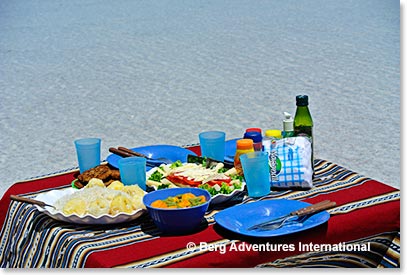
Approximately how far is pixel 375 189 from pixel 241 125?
8.15ft

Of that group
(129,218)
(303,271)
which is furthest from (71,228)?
(303,271)

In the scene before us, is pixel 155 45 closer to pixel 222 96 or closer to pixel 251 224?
pixel 222 96

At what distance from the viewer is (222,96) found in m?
4.95

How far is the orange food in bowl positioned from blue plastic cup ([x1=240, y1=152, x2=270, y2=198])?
0.63 feet

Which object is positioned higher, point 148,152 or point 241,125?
point 148,152

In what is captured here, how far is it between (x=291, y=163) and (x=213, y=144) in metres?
0.28

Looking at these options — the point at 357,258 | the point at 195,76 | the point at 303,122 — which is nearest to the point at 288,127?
the point at 303,122

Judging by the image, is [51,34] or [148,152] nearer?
[148,152]

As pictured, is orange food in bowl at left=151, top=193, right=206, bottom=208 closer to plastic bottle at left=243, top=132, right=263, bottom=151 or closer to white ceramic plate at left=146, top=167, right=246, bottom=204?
white ceramic plate at left=146, top=167, right=246, bottom=204

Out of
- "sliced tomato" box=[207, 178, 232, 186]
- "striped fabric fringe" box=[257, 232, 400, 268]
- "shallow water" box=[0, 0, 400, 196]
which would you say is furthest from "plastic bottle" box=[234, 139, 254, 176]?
"shallow water" box=[0, 0, 400, 196]

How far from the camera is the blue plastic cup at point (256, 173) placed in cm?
185

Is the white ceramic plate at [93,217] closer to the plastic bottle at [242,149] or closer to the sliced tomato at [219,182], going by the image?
the sliced tomato at [219,182]

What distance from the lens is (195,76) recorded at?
5.42 metres

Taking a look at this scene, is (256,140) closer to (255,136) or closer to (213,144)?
(255,136)
